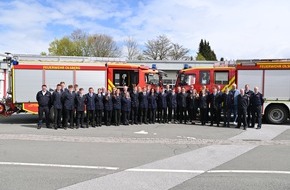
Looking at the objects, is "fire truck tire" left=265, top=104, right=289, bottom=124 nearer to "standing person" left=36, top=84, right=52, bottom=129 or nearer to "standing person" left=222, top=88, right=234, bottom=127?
"standing person" left=222, top=88, right=234, bottom=127

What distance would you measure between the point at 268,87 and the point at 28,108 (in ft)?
36.2

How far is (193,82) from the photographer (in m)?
16.9

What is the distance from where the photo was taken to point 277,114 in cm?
1502

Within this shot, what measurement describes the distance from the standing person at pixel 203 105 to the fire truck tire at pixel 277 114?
295 cm

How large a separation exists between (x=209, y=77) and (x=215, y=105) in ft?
8.79

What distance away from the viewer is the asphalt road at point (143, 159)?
19.3 ft

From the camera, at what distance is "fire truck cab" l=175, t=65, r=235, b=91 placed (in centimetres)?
1652

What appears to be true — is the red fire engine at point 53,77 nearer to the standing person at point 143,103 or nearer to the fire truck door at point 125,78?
the fire truck door at point 125,78

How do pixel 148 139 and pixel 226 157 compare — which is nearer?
pixel 226 157

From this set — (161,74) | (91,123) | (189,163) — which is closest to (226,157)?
(189,163)

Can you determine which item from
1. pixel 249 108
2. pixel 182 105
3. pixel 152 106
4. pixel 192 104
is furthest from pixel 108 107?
pixel 249 108

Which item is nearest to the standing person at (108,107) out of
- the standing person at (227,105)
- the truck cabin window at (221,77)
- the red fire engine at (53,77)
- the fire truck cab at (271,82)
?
the red fire engine at (53,77)

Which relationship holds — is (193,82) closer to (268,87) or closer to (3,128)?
(268,87)

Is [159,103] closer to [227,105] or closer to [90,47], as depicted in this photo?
[227,105]
